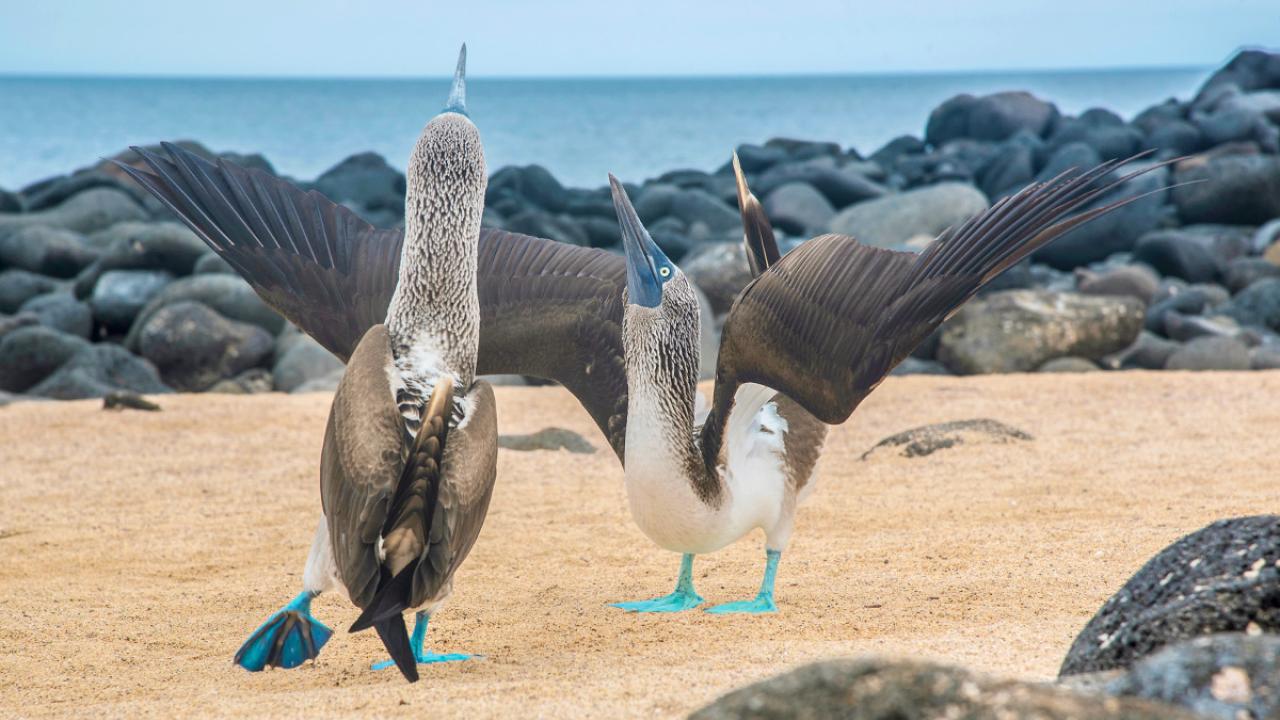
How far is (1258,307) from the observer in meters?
14.2

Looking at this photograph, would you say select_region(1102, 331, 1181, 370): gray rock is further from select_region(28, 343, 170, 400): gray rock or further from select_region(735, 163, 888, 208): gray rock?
select_region(735, 163, 888, 208): gray rock

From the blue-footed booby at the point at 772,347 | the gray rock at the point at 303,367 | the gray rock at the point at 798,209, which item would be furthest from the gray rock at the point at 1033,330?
the gray rock at the point at 798,209

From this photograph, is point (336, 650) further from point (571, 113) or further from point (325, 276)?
point (571, 113)

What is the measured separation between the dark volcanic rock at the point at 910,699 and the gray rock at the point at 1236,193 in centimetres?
1980

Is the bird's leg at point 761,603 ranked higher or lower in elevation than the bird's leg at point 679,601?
higher

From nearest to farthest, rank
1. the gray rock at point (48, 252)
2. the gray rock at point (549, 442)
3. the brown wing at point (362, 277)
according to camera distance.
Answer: the brown wing at point (362, 277), the gray rock at point (549, 442), the gray rock at point (48, 252)

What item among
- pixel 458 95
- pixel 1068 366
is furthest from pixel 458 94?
pixel 1068 366

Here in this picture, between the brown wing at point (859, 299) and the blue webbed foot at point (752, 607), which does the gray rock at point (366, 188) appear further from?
the brown wing at point (859, 299)

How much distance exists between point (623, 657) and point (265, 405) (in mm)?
6026

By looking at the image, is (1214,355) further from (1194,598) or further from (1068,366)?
(1194,598)

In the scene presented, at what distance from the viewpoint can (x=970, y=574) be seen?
16.7 ft

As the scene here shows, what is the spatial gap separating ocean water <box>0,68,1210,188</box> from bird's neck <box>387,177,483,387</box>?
124 feet

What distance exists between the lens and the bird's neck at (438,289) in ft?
14.4

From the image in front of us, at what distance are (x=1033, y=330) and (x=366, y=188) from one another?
18022mm
